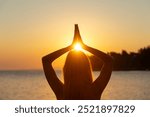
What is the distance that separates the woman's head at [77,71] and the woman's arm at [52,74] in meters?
0.04

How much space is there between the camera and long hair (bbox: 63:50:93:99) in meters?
1.55

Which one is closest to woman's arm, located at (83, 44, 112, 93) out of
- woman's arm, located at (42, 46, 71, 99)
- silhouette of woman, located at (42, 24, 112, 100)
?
silhouette of woman, located at (42, 24, 112, 100)

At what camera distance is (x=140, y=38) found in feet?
11.6

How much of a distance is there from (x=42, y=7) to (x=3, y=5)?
296mm

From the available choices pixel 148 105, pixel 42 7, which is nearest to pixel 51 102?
pixel 148 105

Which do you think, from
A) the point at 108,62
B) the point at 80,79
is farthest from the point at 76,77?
the point at 108,62

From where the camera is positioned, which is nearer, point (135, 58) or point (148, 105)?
point (148, 105)

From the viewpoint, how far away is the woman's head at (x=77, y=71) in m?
1.54

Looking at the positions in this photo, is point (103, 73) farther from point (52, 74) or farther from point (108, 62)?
point (52, 74)

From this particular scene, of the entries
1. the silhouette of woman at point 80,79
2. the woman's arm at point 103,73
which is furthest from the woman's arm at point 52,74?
the woman's arm at point 103,73

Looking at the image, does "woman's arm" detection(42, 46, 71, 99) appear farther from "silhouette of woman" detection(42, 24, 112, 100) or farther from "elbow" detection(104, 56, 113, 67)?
"elbow" detection(104, 56, 113, 67)

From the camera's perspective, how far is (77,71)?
5.10ft

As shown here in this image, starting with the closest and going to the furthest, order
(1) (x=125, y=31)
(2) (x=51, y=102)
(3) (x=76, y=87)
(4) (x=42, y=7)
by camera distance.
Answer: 1. (3) (x=76, y=87)
2. (2) (x=51, y=102)
3. (4) (x=42, y=7)
4. (1) (x=125, y=31)

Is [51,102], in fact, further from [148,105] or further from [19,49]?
[19,49]
